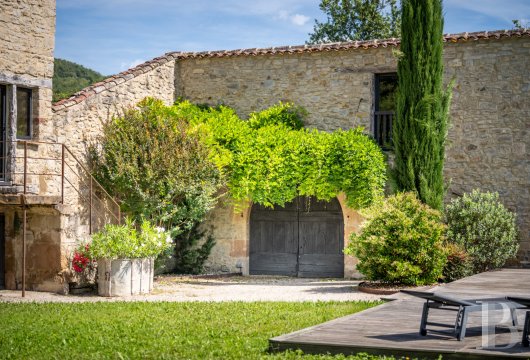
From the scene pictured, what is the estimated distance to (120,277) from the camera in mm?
13898

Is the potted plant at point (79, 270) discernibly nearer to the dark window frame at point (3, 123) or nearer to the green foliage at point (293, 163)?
the dark window frame at point (3, 123)

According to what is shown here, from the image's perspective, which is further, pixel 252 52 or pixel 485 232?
pixel 252 52

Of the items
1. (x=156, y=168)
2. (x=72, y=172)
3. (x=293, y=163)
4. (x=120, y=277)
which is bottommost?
(x=120, y=277)

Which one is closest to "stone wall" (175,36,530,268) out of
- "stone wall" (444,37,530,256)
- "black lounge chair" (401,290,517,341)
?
"stone wall" (444,37,530,256)

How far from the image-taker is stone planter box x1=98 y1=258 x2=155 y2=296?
13.9 metres

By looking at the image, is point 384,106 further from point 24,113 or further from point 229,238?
point 24,113

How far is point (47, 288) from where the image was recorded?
566 inches

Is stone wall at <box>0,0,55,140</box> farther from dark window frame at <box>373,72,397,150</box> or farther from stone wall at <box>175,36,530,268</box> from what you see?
dark window frame at <box>373,72,397,150</box>

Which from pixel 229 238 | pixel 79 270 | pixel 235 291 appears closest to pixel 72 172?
pixel 79 270

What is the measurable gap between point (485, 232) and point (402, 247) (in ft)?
9.33

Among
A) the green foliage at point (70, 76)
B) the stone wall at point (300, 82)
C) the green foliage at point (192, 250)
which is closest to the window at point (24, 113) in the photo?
the green foliage at point (192, 250)

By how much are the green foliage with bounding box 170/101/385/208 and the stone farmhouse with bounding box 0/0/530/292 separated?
85 cm

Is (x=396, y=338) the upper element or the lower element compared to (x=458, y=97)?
lower

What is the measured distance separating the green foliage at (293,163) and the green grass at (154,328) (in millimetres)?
5243
